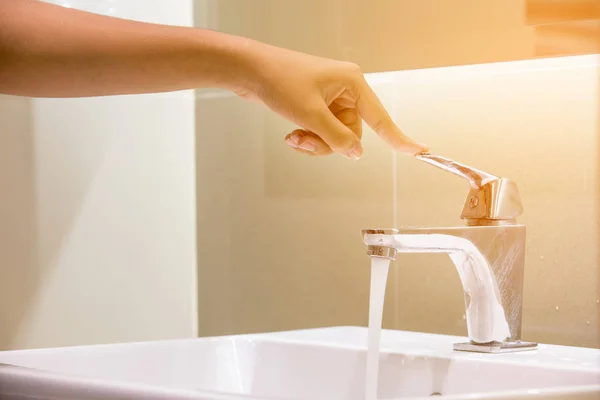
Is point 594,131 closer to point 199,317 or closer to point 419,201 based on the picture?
point 419,201

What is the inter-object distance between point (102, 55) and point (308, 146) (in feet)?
0.58

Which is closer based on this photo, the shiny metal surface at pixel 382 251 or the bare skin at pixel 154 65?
the bare skin at pixel 154 65

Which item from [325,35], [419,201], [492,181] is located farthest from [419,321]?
Answer: [325,35]

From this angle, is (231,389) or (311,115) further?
(231,389)

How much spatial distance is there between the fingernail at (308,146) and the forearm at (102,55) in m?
0.07

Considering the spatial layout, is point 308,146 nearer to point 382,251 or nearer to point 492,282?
point 382,251

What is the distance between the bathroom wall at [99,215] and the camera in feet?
2.57

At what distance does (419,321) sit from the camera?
2.85ft

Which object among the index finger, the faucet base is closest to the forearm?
the index finger

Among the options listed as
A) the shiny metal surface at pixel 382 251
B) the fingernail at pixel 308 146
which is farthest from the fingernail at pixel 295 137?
the shiny metal surface at pixel 382 251

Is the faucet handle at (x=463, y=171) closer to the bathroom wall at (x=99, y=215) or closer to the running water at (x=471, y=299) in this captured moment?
the running water at (x=471, y=299)

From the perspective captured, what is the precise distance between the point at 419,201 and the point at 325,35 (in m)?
0.23

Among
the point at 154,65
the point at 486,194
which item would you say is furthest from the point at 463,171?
the point at 154,65

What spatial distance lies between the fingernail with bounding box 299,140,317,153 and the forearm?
7 centimetres
